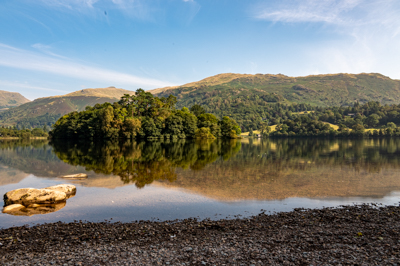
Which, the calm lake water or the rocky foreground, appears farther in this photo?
the calm lake water

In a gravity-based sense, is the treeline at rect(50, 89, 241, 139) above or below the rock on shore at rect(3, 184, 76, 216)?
above

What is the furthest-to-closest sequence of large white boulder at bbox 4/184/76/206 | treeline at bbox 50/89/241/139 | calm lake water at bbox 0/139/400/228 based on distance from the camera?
treeline at bbox 50/89/241/139 → large white boulder at bbox 4/184/76/206 → calm lake water at bbox 0/139/400/228

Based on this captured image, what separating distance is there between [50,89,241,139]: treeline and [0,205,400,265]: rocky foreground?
334 feet

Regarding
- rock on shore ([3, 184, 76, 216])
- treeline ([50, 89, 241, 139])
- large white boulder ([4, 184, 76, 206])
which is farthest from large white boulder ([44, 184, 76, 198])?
treeline ([50, 89, 241, 139])

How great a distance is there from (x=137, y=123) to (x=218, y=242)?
106 m

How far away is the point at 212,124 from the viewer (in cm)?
13625

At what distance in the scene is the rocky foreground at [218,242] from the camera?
938 cm

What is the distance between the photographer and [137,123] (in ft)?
369

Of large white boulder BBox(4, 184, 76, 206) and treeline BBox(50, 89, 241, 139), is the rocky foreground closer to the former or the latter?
large white boulder BBox(4, 184, 76, 206)

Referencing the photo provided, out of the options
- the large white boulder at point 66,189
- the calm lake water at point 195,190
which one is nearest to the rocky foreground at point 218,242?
the calm lake water at point 195,190

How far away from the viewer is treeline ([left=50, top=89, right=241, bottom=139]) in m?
113

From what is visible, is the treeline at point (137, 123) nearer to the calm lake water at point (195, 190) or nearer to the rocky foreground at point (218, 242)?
the calm lake water at point (195, 190)

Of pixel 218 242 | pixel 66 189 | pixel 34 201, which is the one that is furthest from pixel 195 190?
pixel 34 201

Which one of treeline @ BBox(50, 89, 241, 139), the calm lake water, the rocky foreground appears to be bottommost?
the calm lake water
